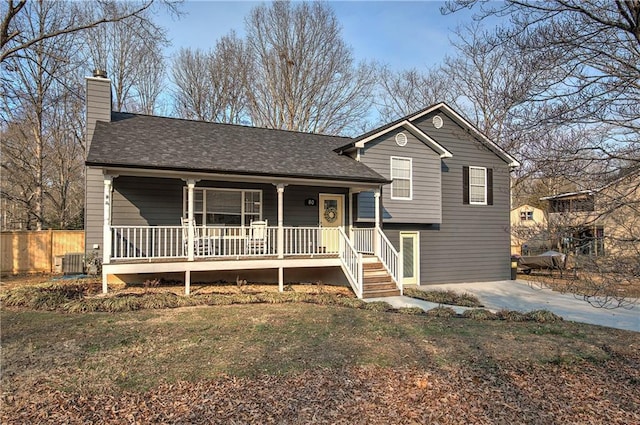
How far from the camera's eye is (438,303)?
31.7 feet

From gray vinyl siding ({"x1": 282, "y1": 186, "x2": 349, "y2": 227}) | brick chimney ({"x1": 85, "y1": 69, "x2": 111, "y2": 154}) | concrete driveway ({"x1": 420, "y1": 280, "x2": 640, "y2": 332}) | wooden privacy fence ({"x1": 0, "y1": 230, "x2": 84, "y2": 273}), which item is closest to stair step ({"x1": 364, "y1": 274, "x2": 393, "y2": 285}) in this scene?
concrete driveway ({"x1": 420, "y1": 280, "x2": 640, "y2": 332})

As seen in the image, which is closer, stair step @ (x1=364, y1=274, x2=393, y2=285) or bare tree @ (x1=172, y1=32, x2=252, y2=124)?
stair step @ (x1=364, y1=274, x2=393, y2=285)

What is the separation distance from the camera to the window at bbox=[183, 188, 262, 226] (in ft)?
38.0

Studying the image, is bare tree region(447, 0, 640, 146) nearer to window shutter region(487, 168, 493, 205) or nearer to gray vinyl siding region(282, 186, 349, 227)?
gray vinyl siding region(282, 186, 349, 227)

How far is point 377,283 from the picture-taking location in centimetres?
1064

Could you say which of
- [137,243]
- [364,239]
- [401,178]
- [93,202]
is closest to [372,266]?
[364,239]

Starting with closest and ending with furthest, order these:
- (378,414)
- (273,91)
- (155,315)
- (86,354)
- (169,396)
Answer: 1. (378,414)
2. (169,396)
3. (86,354)
4. (155,315)
5. (273,91)

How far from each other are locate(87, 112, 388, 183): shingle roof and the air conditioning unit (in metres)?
4.51

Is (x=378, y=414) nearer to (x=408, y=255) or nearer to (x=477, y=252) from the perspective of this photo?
(x=408, y=255)

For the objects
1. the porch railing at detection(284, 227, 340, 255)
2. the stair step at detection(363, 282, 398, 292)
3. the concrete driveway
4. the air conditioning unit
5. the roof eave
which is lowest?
the concrete driveway

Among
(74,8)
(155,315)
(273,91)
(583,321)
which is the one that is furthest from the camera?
(273,91)

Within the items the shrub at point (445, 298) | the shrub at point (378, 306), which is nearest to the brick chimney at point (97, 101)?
the shrub at point (378, 306)

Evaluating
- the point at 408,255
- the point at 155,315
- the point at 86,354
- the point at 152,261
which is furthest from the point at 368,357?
the point at 408,255

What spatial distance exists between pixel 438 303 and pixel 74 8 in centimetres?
1626
